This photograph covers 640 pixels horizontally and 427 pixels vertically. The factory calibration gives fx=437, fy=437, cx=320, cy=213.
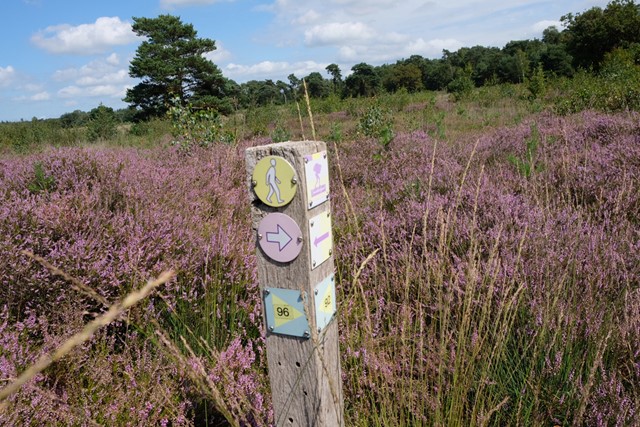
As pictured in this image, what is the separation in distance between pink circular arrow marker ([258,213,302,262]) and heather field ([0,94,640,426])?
0.28m

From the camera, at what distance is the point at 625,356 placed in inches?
79.7

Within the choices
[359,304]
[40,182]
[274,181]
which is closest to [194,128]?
[40,182]

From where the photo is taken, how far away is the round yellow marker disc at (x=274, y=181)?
142 cm

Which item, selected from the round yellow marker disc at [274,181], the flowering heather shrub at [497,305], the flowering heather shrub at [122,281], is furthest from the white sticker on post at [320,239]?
the flowering heather shrub at [122,281]

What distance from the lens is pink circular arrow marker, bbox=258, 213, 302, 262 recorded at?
146 cm

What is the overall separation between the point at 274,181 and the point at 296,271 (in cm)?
31

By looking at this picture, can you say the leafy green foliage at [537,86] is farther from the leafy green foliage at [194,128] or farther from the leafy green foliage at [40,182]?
the leafy green foliage at [40,182]

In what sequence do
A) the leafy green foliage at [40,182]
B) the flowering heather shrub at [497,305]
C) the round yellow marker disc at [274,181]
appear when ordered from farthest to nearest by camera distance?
the leafy green foliage at [40,182]
the flowering heather shrub at [497,305]
the round yellow marker disc at [274,181]

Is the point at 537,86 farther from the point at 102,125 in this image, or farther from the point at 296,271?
the point at 296,271

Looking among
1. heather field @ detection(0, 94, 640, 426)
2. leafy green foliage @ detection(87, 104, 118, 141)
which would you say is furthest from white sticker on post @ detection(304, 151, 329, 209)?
leafy green foliage @ detection(87, 104, 118, 141)

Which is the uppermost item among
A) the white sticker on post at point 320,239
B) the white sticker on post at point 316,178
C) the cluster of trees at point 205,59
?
the cluster of trees at point 205,59

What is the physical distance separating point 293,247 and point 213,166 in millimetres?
4531

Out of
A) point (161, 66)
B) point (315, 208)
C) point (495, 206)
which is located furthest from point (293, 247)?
point (161, 66)

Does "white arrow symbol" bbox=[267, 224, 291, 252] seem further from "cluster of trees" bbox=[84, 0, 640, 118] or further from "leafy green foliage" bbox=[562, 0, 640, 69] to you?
"leafy green foliage" bbox=[562, 0, 640, 69]
